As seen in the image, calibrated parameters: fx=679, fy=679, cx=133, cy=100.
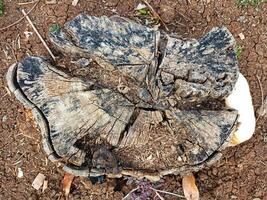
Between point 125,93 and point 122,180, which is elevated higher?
point 125,93

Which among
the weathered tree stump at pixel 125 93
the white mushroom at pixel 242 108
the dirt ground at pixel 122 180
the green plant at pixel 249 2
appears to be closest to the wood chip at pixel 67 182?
the dirt ground at pixel 122 180

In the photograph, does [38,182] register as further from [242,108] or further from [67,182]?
[242,108]

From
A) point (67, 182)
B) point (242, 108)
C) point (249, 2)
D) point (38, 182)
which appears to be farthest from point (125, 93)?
point (249, 2)

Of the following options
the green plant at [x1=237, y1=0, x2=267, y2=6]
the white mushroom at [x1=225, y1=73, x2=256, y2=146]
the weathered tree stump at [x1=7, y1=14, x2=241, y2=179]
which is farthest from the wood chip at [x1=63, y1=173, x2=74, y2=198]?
the green plant at [x1=237, y1=0, x2=267, y2=6]

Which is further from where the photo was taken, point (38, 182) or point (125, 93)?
point (38, 182)

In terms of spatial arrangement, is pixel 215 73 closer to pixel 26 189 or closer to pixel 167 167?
pixel 167 167

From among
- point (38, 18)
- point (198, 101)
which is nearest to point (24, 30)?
point (38, 18)

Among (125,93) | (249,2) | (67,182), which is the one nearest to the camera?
(125,93)

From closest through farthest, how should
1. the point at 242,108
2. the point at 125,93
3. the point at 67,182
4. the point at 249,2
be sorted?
1. the point at 125,93
2. the point at 242,108
3. the point at 67,182
4. the point at 249,2
